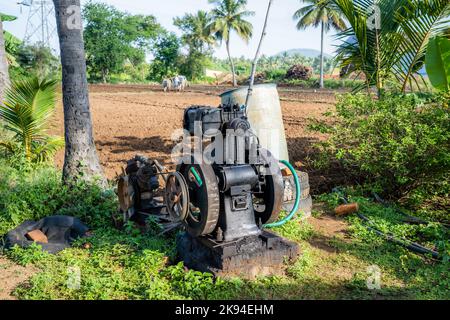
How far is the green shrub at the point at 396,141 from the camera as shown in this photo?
532 centimetres

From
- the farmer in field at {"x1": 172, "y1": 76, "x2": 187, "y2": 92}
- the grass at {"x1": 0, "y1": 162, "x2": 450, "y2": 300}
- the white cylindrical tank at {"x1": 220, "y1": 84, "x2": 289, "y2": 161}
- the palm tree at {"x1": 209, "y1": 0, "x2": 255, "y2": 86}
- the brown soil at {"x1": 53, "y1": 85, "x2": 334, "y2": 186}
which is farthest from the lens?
the palm tree at {"x1": 209, "y1": 0, "x2": 255, "y2": 86}

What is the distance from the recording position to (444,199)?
587 centimetres

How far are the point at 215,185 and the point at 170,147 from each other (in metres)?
5.72

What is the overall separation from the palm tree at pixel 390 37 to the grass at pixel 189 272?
9.07 feet

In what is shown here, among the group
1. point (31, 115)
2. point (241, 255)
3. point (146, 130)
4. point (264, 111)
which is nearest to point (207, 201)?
point (241, 255)

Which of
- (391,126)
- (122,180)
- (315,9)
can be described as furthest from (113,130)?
(315,9)

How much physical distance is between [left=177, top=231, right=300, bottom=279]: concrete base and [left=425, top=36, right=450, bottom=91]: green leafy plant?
11.7ft

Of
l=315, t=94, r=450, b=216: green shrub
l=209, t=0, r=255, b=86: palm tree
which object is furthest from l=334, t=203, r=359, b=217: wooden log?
l=209, t=0, r=255, b=86: palm tree

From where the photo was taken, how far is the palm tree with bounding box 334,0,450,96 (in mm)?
6148

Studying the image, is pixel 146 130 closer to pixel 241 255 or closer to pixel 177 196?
pixel 177 196

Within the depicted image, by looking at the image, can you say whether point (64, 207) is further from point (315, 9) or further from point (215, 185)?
point (315, 9)

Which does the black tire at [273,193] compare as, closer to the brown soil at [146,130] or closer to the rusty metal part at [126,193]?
the rusty metal part at [126,193]

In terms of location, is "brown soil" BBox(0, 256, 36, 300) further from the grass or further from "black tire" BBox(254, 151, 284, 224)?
"black tire" BBox(254, 151, 284, 224)

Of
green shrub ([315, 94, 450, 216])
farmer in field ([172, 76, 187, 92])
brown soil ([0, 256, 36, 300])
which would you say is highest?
farmer in field ([172, 76, 187, 92])
